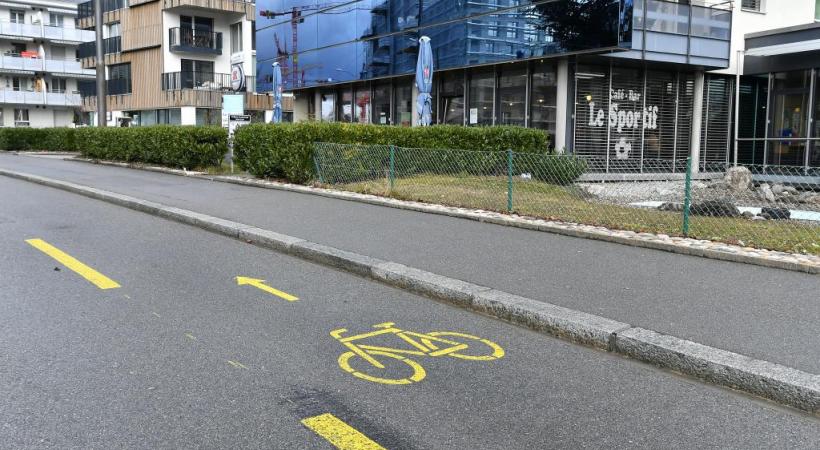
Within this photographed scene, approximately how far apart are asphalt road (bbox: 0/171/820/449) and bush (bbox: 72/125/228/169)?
13260mm

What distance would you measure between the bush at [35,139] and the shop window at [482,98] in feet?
73.0

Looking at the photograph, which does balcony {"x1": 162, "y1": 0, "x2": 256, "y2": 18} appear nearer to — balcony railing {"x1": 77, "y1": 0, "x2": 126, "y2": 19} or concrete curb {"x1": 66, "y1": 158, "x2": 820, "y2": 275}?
balcony railing {"x1": 77, "y1": 0, "x2": 126, "y2": 19}

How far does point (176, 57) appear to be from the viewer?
44.9 m

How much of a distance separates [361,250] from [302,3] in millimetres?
22866

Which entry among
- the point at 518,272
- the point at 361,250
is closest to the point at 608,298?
the point at 518,272

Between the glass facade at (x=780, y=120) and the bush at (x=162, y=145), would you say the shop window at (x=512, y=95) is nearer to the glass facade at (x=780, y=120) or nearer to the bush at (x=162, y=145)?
the glass facade at (x=780, y=120)

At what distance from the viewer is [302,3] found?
28.9 m

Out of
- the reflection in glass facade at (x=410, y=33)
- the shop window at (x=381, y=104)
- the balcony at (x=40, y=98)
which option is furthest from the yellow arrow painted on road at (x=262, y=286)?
the balcony at (x=40, y=98)

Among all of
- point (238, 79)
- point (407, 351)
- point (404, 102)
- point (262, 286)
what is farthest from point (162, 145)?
point (407, 351)

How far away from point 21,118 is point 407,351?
70666mm

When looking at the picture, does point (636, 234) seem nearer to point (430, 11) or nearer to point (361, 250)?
point (361, 250)

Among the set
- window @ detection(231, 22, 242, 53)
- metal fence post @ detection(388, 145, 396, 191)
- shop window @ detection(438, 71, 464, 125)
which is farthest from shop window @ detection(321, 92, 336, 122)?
window @ detection(231, 22, 242, 53)

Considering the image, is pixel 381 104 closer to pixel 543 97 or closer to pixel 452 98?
A: pixel 452 98

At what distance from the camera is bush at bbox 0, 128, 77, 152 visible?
35.2 meters
